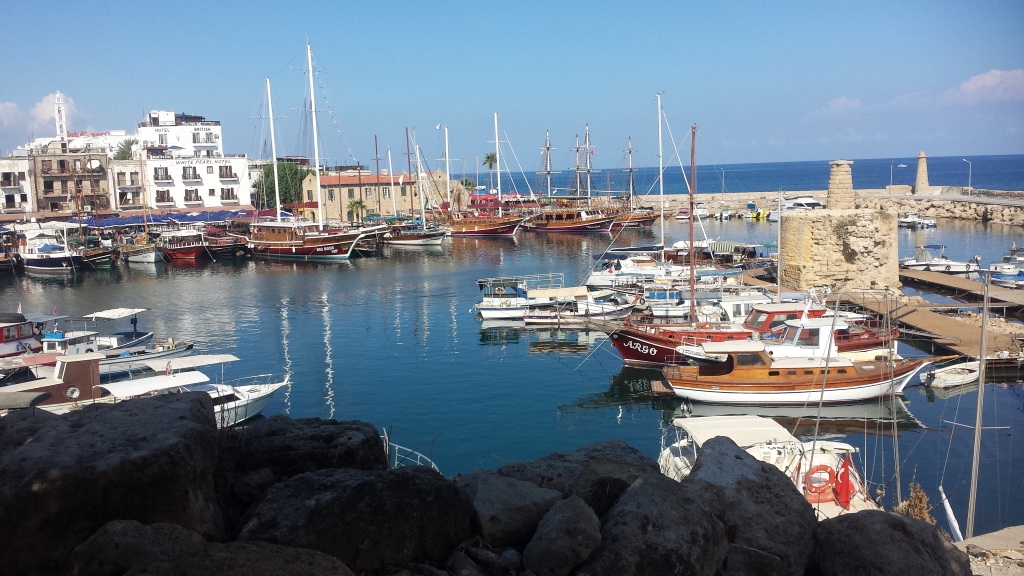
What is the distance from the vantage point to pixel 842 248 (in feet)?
98.5

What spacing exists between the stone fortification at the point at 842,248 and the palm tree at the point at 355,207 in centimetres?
4864

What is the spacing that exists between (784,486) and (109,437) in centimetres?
391

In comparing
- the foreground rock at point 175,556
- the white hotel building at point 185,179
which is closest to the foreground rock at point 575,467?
the foreground rock at point 175,556

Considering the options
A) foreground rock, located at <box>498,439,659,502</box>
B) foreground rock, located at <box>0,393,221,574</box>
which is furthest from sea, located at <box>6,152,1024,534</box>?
foreground rock, located at <box>0,393,221,574</box>

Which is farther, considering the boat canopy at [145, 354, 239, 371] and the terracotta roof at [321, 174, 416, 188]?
the terracotta roof at [321, 174, 416, 188]

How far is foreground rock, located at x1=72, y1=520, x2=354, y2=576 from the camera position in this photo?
3232mm

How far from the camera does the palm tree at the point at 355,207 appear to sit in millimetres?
72688

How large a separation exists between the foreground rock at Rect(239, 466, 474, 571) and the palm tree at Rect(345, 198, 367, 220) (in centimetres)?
6963

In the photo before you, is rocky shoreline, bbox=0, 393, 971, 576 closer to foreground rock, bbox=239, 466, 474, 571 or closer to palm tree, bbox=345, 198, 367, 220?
foreground rock, bbox=239, 466, 474, 571

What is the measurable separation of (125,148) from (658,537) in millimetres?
88776

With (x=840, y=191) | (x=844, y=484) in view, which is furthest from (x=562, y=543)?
(x=840, y=191)

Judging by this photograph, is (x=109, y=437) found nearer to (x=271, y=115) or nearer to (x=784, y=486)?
(x=784, y=486)

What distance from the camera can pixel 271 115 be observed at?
57156mm

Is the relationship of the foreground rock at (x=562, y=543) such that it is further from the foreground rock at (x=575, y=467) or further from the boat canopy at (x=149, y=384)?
the boat canopy at (x=149, y=384)
